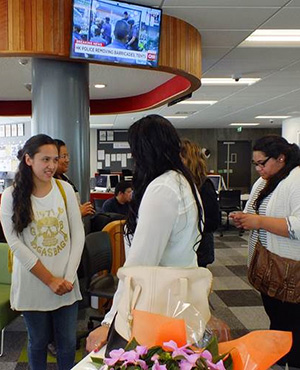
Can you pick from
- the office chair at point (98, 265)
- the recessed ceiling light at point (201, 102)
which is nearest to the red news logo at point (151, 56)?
the office chair at point (98, 265)

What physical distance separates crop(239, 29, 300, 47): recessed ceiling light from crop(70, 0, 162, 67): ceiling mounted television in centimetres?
129

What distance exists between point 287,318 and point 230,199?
18.8 ft

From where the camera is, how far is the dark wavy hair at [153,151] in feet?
4.30

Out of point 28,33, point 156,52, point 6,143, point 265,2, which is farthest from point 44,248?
point 6,143

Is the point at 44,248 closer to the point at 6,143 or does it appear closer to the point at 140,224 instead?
the point at 140,224

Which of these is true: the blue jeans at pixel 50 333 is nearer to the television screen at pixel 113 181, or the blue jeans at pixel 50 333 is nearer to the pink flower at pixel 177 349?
the pink flower at pixel 177 349

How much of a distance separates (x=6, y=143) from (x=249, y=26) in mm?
9814

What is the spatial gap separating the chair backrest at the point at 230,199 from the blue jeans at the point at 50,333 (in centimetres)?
605

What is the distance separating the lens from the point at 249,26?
3459 mm

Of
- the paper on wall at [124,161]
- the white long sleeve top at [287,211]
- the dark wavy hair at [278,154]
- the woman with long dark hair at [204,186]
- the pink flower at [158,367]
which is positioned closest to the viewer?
the pink flower at [158,367]

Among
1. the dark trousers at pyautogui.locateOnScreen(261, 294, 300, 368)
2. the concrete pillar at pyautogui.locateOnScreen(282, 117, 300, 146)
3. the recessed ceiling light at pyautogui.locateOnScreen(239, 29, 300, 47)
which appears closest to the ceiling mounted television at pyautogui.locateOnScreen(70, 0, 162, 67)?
the recessed ceiling light at pyautogui.locateOnScreen(239, 29, 300, 47)

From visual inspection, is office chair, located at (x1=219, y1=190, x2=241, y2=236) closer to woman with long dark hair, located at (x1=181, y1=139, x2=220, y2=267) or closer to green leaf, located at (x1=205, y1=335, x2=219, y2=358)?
woman with long dark hair, located at (x1=181, y1=139, x2=220, y2=267)

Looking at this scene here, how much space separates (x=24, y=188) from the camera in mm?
1867

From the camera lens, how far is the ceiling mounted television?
2.79 meters
